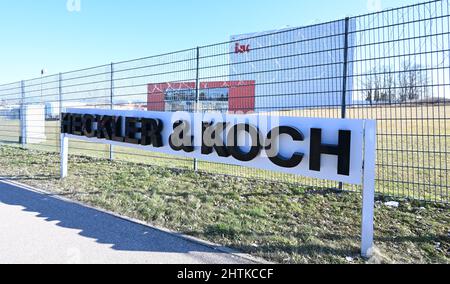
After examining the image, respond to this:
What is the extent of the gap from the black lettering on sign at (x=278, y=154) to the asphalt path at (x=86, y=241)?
134 cm

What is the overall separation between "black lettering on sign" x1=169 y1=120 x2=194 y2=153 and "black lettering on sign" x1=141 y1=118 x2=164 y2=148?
0.95 ft

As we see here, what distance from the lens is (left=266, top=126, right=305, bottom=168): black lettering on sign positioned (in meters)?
4.34

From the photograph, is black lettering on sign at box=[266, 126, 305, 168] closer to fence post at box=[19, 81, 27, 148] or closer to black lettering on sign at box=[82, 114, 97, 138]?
black lettering on sign at box=[82, 114, 97, 138]

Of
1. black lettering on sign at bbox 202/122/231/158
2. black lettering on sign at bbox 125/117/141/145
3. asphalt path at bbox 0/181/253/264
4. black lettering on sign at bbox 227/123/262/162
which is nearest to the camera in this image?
asphalt path at bbox 0/181/253/264

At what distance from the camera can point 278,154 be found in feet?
15.0

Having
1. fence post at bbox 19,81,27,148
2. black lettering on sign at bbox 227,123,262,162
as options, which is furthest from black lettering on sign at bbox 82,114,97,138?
fence post at bbox 19,81,27,148

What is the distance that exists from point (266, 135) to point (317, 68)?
6.75 ft

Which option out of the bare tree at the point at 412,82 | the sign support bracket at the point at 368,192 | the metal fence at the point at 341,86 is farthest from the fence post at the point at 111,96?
the sign support bracket at the point at 368,192

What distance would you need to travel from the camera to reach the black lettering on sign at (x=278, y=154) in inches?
171

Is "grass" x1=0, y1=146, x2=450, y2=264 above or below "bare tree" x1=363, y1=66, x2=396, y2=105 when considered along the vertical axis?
below

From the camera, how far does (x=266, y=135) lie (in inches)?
186

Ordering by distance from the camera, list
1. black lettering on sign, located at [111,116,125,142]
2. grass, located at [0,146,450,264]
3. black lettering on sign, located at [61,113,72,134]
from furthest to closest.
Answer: black lettering on sign, located at [61,113,72,134], black lettering on sign, located at [111,116,125,142], grass, located at [0,146,450,264]
